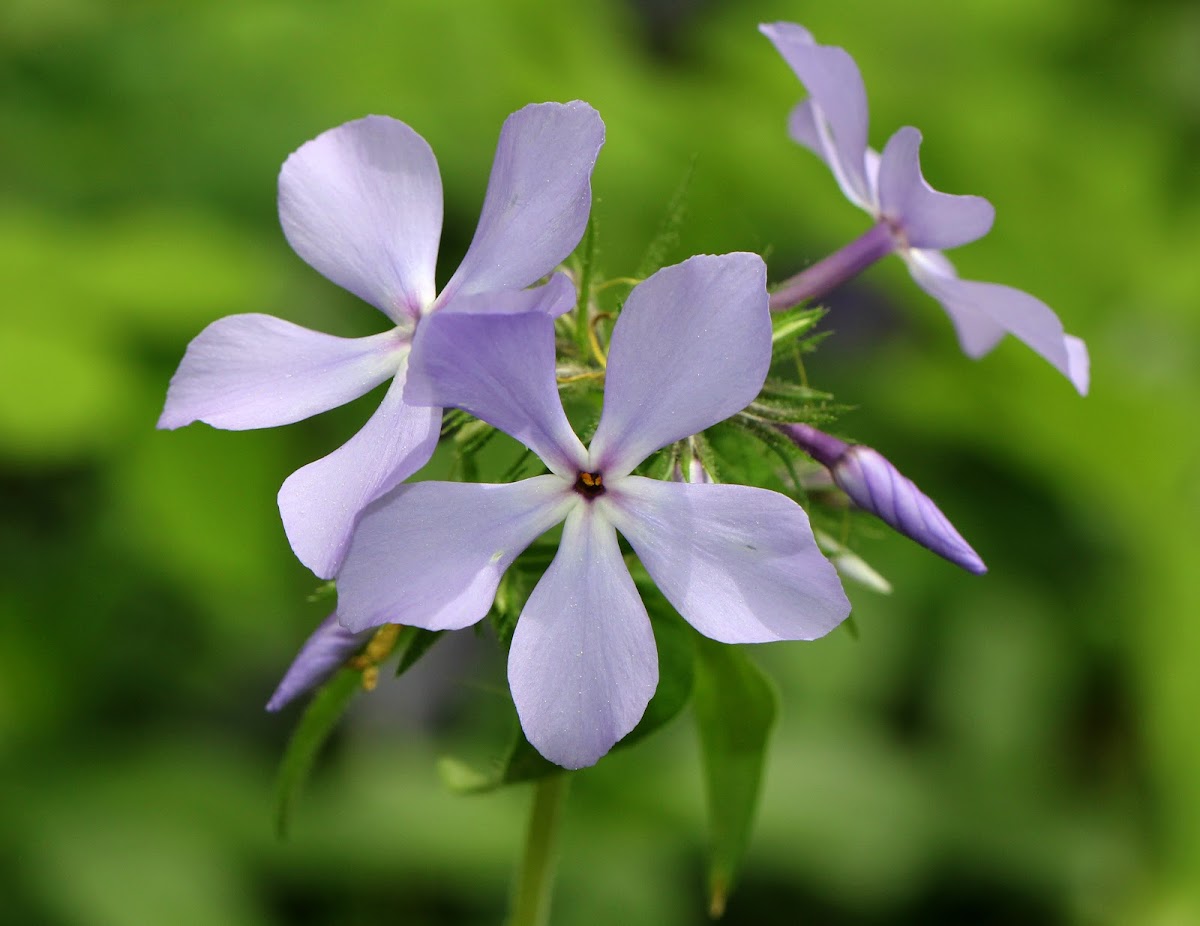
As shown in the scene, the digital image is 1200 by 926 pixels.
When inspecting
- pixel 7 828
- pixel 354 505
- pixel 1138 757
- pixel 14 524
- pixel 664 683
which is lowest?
pixel 7 828

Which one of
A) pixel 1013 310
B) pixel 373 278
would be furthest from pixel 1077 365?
pixel 373 278

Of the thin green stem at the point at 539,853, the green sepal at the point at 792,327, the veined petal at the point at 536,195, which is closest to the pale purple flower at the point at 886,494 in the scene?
the green sepal at the point at 792,327

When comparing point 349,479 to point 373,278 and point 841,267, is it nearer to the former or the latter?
point 373,278

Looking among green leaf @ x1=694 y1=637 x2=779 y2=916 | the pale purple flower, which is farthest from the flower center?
green leaf @ x1=694 y1=637 x2=779 y2=916

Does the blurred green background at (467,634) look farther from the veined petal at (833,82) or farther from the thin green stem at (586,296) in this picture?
the veined petal at (833,82)

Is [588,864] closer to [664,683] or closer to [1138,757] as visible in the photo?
[1138,757]

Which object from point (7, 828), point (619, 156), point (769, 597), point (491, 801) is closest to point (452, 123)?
point (619, 156)

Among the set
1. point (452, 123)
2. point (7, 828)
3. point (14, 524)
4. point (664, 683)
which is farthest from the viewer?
point (452, 123)

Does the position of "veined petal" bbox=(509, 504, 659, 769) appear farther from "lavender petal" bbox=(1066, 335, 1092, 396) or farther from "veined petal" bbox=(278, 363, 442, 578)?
"lavender petal" bbox=(1066, 335, 1092, 396)
